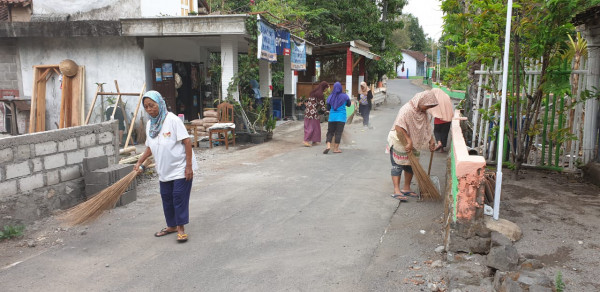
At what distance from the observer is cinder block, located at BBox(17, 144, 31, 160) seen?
521 centimetres

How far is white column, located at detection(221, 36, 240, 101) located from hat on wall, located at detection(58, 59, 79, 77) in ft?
13.3

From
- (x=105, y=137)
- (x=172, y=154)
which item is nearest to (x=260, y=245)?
(x=172, y=154)

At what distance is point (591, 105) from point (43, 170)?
24.5ft

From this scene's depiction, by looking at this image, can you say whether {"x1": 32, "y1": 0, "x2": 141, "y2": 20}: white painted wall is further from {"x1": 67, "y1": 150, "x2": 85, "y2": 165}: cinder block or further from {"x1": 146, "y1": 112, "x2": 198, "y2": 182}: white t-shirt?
{"x1": 146, "y1": 112, "x2": 198, "y2": 182}: white t-shirt

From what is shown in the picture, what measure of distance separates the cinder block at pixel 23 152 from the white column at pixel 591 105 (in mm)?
7440

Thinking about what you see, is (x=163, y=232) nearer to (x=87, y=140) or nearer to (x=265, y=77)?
(x=87, y=140)

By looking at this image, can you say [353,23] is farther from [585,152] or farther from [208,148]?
[585,152]

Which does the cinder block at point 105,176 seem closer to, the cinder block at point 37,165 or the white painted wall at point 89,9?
the cinder block at point 37,165

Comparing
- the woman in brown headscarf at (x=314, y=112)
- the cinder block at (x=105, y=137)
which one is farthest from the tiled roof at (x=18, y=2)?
the cinder block at (x=105, y=137)

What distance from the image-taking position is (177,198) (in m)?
4.69

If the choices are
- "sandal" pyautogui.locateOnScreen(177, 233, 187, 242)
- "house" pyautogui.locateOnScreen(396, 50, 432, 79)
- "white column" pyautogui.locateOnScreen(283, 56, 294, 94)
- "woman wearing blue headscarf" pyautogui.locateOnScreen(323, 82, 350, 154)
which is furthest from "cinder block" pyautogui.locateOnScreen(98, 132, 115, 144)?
"house" pyautogui.locateOnScreen(396, 50, 432, 79)

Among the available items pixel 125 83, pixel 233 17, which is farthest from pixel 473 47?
pixel 125 83

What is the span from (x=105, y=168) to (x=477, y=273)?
4785 mm

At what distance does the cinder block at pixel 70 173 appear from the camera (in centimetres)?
582
